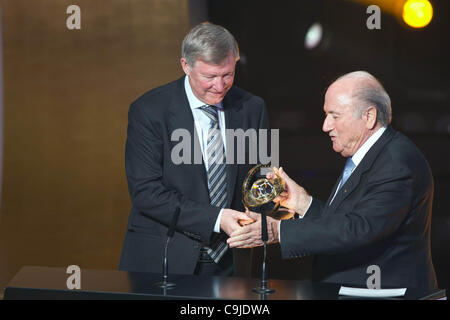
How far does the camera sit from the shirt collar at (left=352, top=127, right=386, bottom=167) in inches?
116

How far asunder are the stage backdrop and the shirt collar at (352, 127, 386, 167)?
8.02 ft

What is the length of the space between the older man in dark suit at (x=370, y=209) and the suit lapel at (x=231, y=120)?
492mm

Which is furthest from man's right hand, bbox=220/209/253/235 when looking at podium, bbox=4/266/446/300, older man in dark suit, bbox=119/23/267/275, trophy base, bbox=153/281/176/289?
trophy base, bbox=153/281/176/289

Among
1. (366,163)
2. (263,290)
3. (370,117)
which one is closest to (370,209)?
(366,163)

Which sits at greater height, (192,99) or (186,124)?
(192,99)

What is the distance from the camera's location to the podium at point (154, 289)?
2.57 m

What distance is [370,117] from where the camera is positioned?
2.92 meters

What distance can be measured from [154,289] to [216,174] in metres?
0.84

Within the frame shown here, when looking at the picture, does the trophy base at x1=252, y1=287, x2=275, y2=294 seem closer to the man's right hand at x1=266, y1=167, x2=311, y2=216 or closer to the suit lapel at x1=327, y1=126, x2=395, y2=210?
the suit lapel at x1=327, y1=126, x2=395, y2=210

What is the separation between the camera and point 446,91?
5453mm
